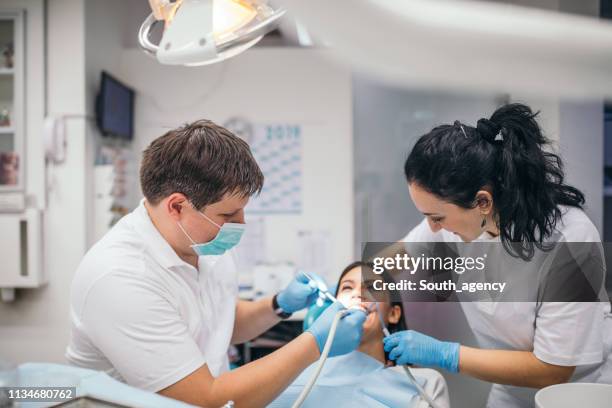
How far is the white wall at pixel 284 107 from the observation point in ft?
4.22

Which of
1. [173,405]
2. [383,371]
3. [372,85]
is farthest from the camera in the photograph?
[383,371]

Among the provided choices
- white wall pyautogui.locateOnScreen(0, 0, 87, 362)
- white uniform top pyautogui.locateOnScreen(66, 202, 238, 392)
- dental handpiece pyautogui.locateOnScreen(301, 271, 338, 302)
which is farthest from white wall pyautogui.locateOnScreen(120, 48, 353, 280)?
white uniform top pyautogui.locateOnScreen(66, 202, 238, 392)

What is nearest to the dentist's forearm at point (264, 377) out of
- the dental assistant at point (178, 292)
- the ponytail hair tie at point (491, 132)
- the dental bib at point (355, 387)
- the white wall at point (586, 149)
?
the dental assistant at point (178, 292)

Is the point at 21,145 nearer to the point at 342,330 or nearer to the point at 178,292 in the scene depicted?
the point at 178,292

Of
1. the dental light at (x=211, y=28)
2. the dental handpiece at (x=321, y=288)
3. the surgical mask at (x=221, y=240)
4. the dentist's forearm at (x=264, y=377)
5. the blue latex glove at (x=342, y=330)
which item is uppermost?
the dental light at (x=211, y=28)

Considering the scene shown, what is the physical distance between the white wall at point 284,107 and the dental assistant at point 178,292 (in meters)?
0.34

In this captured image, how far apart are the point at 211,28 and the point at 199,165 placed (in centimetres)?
30

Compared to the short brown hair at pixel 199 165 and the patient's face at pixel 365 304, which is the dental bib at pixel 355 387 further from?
the short brown hair at pixel 199 165

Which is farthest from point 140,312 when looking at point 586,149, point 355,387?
point 586,149

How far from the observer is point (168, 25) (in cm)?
100

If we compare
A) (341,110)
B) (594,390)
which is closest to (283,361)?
(594,390)

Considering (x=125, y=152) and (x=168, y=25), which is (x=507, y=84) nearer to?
(x=168, y=25)

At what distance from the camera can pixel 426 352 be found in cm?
103

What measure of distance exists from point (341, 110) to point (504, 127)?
1.89 feet
